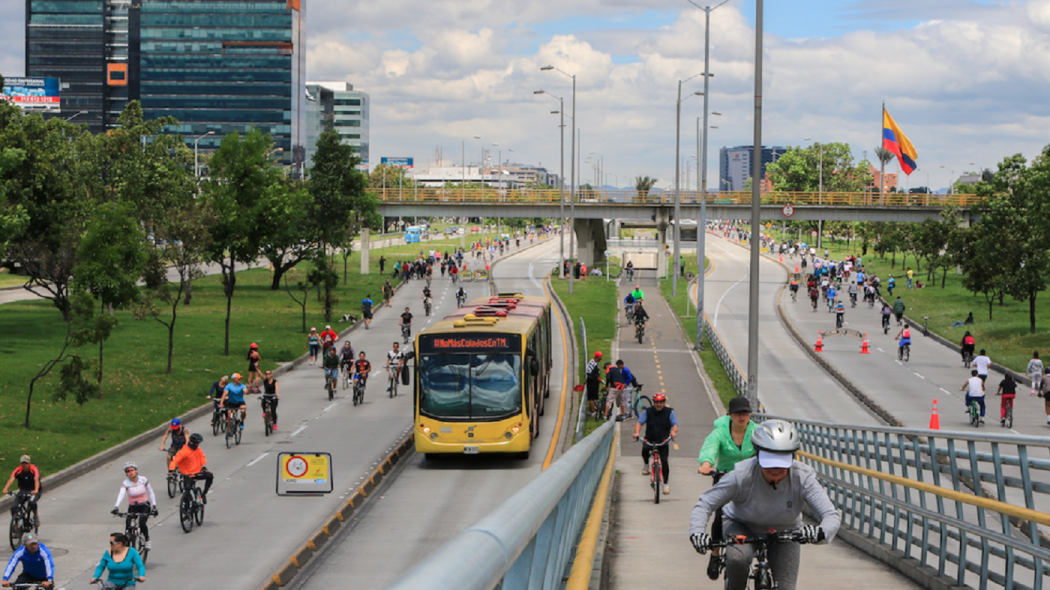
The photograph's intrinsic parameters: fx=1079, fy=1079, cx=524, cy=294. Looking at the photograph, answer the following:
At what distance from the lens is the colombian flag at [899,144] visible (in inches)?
2697

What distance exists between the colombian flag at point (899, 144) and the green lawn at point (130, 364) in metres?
35.3

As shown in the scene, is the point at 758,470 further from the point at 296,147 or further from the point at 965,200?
the point at 296,147

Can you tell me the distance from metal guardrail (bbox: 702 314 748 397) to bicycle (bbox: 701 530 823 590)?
24.4 meters

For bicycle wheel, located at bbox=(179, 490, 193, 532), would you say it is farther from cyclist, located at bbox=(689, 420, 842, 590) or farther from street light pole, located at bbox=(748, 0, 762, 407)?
cyclist, located at bbox=(689, 420, 842, 590)

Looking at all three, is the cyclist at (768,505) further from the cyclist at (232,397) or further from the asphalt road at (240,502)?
the cyclist at (232,397)

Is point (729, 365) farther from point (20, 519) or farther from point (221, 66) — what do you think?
point (221, 66)

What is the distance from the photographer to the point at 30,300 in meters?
55.9

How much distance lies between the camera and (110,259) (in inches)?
1168

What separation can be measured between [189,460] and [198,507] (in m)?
0.85

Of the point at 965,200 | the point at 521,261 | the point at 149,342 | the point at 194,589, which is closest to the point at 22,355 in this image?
the point at 149,342

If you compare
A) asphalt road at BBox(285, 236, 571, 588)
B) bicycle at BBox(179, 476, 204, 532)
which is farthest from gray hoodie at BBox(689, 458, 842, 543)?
bicycle at BBox(179, 476, 204, 532)

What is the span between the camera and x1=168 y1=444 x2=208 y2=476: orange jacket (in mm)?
18375

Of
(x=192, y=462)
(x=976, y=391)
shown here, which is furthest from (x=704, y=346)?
(x=192, y=462)

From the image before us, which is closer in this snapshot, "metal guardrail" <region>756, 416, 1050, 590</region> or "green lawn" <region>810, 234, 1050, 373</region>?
"metal guardrail" <region>756, 416, 1050, 590</region>
